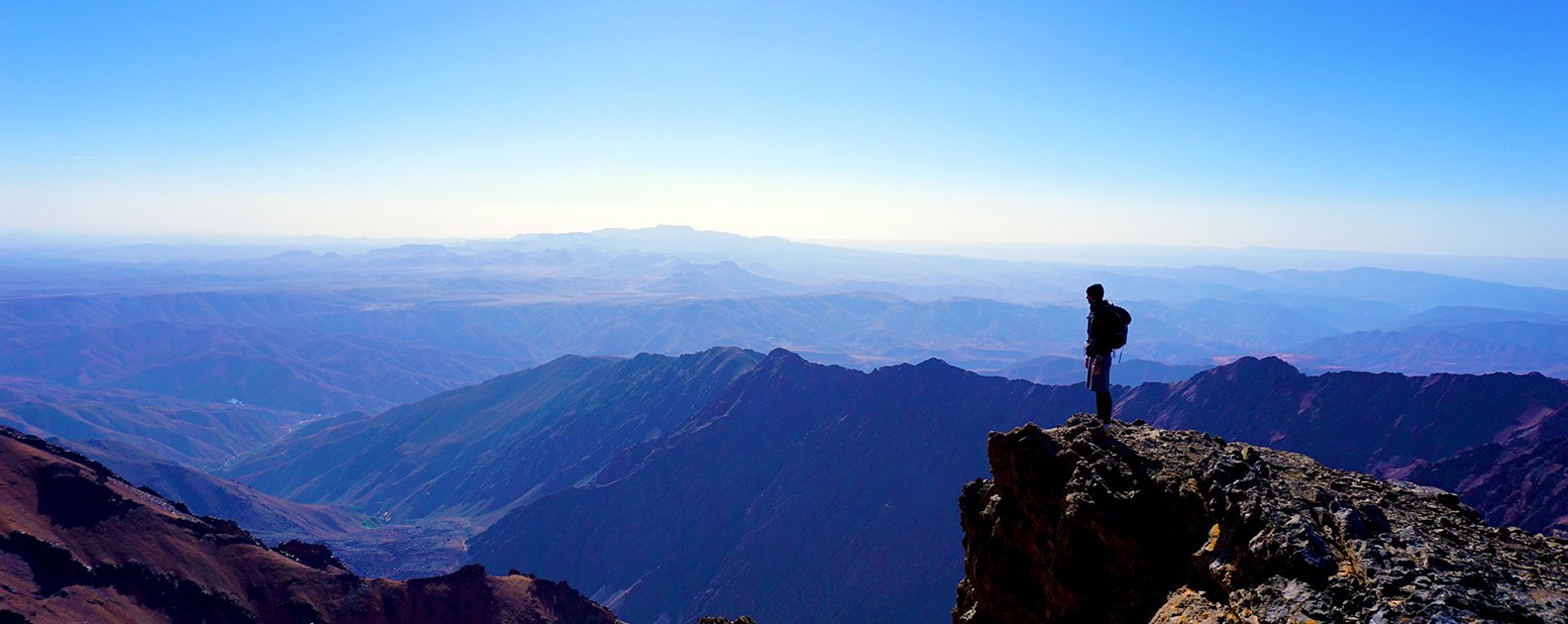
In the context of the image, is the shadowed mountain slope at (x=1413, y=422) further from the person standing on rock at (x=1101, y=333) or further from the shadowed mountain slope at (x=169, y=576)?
the person standing on rock at (x=1101, y=333)

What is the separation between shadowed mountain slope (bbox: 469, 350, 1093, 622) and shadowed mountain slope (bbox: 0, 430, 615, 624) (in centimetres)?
3710

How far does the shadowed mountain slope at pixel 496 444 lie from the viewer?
15388cm

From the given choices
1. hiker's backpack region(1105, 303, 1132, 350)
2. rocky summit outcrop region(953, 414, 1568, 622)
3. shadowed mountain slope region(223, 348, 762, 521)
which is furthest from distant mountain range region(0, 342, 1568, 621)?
hiker's backpack region(1105, 303, 1132, 350)

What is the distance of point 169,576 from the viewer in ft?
170

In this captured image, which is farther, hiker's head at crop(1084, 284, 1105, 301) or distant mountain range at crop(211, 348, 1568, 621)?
distant mountain range at crop(211, 348, 1568, 621)

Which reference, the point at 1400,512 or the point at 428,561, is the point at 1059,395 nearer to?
the point at 428,561

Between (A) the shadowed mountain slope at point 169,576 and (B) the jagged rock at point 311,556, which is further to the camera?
(B) the jagged rock at point 311,556

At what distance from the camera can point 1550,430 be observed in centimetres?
8281

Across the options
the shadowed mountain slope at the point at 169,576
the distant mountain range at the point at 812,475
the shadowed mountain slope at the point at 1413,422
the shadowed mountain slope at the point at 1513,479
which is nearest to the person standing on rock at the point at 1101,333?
the shadowed mountain slope at the point at 169,576

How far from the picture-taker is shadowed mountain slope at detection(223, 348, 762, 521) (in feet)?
505

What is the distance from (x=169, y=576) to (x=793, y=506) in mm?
68940

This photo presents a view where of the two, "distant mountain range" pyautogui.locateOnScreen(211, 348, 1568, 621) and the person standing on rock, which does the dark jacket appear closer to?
the person standing on rock

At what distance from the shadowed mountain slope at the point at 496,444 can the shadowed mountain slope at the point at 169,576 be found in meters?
88.5

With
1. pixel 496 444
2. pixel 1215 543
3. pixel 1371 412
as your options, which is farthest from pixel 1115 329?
pixel 496 444
